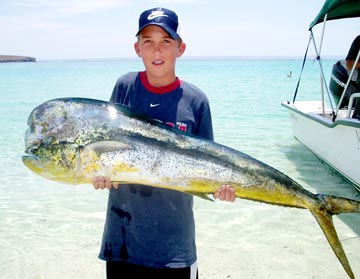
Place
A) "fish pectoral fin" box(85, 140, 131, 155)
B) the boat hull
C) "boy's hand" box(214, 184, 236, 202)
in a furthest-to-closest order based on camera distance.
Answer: the boat hull
"boy's hand" box(214, 184, 236, 202)
"fish pectoral fin" box(85, 140, 131, 155)

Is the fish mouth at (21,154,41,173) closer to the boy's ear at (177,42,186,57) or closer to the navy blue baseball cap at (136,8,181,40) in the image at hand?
the navy blue baseball cap at (136,8,181,40)

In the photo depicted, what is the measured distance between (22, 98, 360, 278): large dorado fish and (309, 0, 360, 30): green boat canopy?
5.72 m

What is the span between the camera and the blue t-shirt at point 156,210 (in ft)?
7.20

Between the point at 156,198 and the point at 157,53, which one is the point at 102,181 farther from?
the point at 157,53

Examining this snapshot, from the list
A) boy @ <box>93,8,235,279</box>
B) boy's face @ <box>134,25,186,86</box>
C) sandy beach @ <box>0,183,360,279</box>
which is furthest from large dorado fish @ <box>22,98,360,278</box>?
sandy beach @ <box>0,183,360,279</box>

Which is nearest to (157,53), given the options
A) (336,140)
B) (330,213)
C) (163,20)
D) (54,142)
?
(163,20)

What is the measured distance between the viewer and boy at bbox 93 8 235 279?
7.19ft

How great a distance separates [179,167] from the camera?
207cm

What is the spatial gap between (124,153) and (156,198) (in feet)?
1.26

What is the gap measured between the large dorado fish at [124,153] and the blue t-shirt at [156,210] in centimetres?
20

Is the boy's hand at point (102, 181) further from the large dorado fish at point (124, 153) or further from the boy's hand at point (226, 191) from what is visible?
the boy's hand at point (226, 191)

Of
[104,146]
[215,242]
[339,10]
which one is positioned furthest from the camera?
[339,10]

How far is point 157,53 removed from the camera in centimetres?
232

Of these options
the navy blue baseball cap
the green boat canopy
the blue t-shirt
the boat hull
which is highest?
the green boat canopy
